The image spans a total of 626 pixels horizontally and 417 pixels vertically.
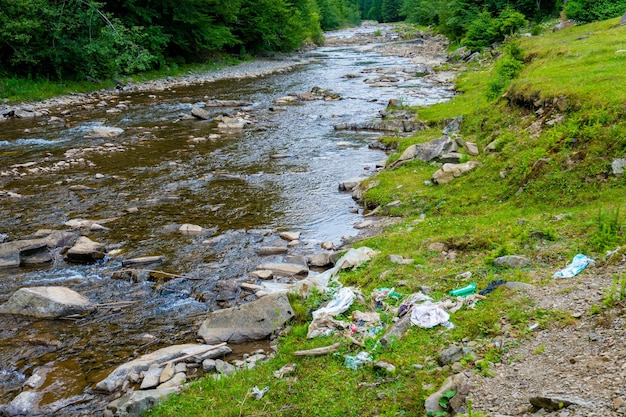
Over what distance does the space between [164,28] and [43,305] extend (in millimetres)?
43158

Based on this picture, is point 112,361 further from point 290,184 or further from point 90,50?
point 90,50

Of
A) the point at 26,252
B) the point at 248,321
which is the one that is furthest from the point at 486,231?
the point at 26,252

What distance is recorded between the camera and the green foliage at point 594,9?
31.9 m

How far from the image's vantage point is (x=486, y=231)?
380 inches

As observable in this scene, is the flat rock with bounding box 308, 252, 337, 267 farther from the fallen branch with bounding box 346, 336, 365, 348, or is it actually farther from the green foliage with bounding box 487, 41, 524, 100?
the green foliage with bounding box 487, 41, 524, 100

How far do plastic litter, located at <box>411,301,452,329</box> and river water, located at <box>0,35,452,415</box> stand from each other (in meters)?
3.83

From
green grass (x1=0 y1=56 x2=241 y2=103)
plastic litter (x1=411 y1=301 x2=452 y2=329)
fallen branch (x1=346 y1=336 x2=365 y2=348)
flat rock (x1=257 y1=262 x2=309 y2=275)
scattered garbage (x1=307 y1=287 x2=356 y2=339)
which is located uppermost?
green grass (x1=0 y1=56 x2=241 y2=103)

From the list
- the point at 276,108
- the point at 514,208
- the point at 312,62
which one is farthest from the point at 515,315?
the point at 312,62

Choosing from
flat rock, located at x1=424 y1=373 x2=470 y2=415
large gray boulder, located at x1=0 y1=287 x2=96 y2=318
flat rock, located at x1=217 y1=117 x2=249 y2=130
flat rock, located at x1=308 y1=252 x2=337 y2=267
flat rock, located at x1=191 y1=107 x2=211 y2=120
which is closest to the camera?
flat rock, located at x1=424 y1=373 x2=470 y2=415

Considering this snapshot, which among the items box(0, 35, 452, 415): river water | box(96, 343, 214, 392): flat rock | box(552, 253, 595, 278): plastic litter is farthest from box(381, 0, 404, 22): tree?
box(96, 343, 214, 392): flat rock

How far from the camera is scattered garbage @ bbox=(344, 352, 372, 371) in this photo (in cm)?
650

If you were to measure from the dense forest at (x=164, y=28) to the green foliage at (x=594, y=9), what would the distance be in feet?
0.20

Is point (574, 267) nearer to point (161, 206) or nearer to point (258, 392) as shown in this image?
point (258, 392)

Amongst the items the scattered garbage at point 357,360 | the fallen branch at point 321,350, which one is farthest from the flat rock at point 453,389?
the fallen branch at point 321,350
